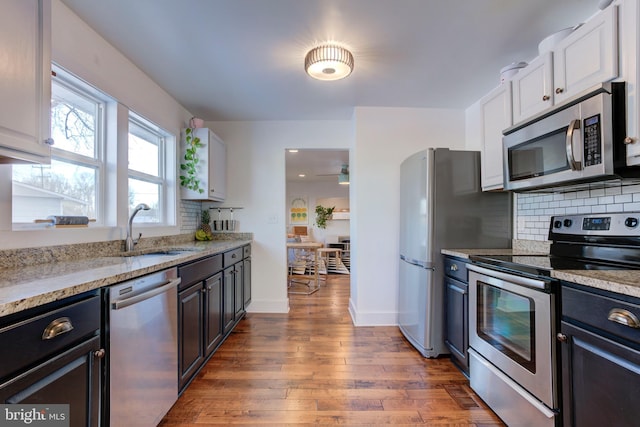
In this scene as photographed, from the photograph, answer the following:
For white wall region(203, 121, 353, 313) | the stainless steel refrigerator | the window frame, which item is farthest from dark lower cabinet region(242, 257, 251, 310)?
the stainless steel refrigerator

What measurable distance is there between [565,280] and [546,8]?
4.96 feet

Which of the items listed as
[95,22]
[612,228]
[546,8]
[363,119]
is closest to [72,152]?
[95,22]

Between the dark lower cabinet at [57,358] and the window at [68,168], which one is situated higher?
the window at [68,168]

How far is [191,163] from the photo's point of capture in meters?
3.03

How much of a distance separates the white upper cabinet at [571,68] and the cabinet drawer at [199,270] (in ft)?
7.79

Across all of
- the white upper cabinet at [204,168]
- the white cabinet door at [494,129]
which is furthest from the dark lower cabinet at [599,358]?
the white upper cabinet at [204,168]

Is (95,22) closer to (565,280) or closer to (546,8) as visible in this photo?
(546,8)

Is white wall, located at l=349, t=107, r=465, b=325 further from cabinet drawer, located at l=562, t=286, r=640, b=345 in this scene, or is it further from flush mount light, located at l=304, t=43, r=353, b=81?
cabinet drawer, located at l=562, t=286, r=640, b=345

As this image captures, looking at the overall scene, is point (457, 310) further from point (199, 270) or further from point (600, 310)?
point (199, 270)

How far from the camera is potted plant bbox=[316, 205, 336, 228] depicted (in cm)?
873

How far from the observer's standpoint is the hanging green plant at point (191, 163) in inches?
119

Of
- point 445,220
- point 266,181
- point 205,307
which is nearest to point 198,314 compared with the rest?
point 205,307

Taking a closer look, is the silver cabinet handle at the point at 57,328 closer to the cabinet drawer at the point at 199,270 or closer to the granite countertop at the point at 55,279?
the granite countertop at the point at 55,279

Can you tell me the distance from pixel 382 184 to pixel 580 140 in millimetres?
1825
